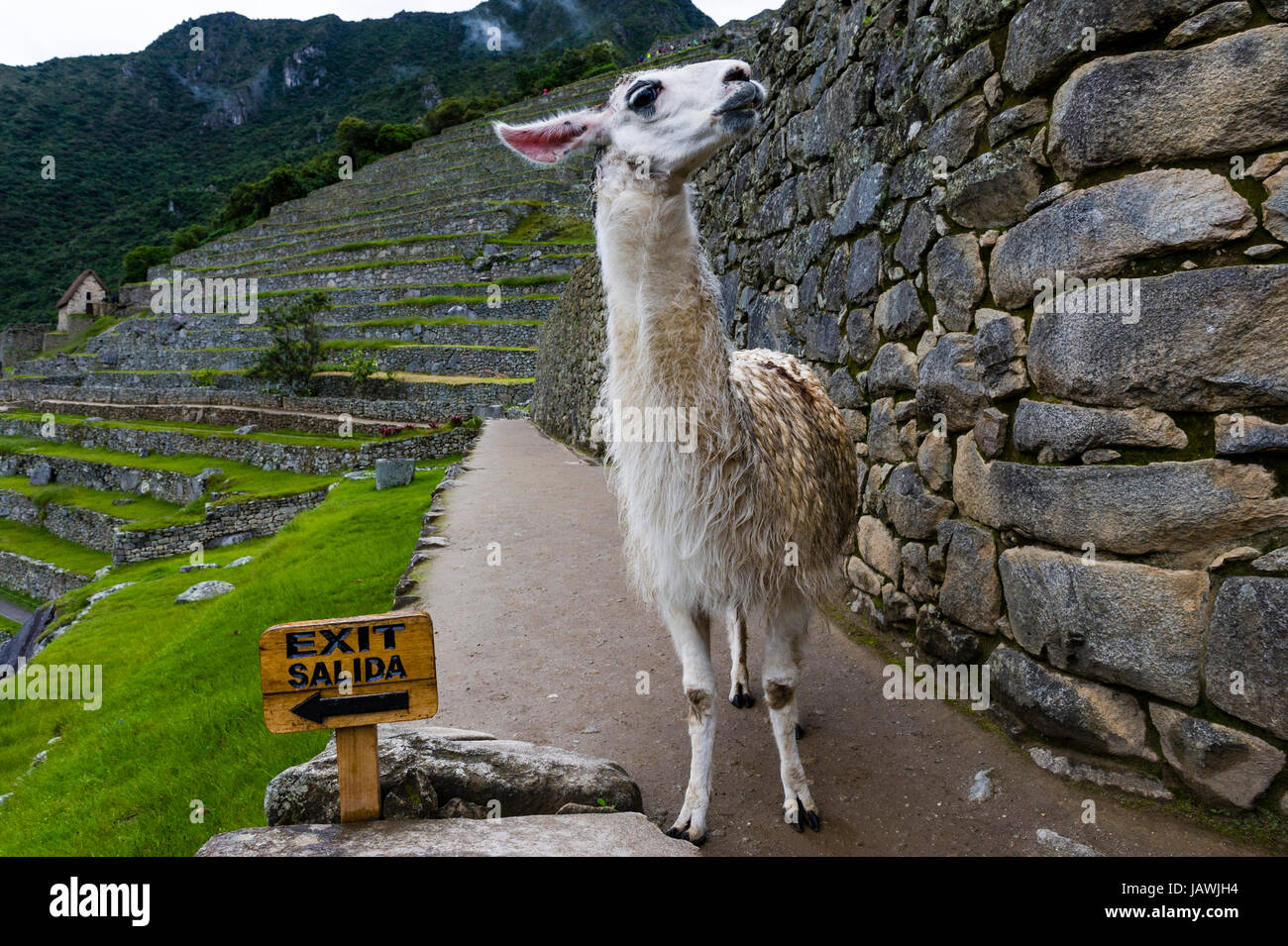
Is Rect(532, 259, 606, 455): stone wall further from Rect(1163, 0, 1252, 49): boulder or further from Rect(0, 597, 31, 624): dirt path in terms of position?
Rect(0, 597, 31, 624): dirt path

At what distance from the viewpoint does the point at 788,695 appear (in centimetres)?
241

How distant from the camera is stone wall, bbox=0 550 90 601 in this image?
17.0 meters

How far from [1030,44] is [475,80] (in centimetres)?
9046

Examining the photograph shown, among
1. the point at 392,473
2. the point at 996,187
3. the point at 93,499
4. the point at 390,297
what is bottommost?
the point at 93,499

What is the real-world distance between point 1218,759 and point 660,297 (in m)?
2.02

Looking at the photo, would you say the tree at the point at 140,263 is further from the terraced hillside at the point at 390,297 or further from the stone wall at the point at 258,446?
the stone wall at the point at 258,446

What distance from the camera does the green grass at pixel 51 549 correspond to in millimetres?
17797

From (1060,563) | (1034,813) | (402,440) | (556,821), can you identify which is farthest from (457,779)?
(402,440)

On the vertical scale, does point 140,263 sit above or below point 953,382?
above

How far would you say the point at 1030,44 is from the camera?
7.87 ft

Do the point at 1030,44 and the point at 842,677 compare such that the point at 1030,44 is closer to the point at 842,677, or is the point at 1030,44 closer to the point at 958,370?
the point at 958,370

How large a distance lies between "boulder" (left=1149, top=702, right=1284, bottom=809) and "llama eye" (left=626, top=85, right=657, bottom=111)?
2.35m

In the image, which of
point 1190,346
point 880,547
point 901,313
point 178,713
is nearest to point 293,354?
point 178,713

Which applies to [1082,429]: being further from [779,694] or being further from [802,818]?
[802,818]
